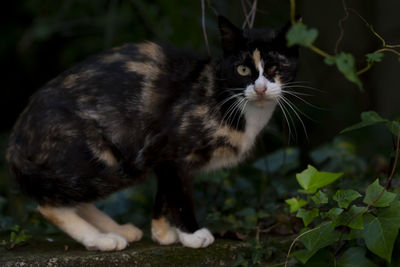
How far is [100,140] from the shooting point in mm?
2861

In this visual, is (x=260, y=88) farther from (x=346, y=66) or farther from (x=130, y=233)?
(x=130, y=233)

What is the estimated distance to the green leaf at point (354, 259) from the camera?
7.74ft

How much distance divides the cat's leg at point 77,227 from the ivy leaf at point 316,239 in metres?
0.97

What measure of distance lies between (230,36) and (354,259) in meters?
1.26

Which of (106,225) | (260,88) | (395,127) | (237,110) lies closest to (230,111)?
(237,110)

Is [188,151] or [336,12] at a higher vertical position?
[336,12]

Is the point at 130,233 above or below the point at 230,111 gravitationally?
below

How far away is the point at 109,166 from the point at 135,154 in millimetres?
156

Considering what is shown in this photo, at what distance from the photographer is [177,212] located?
2.96 metres

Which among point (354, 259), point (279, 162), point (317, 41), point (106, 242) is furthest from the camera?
point (317, 41)

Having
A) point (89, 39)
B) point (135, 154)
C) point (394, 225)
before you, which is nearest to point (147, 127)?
point (135, 154)

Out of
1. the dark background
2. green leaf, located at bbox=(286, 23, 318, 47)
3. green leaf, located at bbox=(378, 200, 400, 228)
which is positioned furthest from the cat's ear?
the dark background

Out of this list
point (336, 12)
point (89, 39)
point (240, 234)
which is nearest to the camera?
point (240, 234)

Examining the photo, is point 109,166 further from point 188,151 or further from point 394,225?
point 394,225
